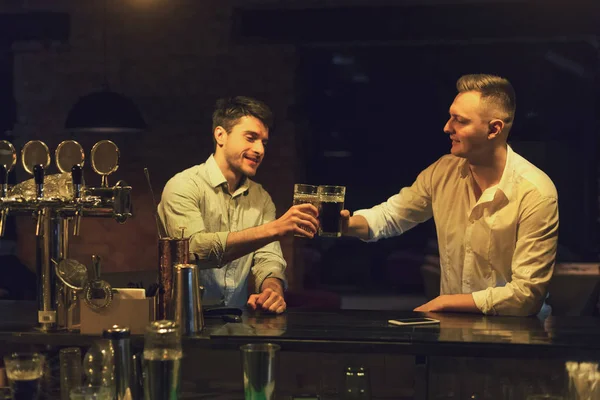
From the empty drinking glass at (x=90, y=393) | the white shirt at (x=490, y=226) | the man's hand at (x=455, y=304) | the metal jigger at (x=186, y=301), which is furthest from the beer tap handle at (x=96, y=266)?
the white shirt at (x=490, y=226)

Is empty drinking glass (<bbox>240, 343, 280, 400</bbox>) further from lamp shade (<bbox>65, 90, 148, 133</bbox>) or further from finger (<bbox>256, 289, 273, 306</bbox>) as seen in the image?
lamp shade (<bbox>65, 90, 148, 133</bbox>)

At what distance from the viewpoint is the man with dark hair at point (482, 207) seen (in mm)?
3244

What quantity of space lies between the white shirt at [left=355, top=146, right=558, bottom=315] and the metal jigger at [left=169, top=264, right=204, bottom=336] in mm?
1051

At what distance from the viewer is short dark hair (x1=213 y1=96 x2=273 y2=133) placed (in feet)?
12.7

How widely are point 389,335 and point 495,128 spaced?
5.07 ft

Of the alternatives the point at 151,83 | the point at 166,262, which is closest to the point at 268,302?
the point at 166,262

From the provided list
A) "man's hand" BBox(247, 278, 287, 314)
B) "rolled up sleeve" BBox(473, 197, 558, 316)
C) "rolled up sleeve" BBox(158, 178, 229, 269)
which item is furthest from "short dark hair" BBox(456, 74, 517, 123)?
"man's hand" BBox(247, 278, 287, 314)

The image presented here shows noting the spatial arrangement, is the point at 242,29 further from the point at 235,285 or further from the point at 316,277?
the point at 235,285

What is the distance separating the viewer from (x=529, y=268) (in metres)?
3.12

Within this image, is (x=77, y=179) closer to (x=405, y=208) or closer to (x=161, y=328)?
(x=161, y=328)

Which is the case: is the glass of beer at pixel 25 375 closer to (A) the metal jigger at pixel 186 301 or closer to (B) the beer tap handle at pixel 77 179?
(A) the metal jigger at pixel 186 301

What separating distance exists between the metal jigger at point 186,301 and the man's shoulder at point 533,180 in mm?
1528

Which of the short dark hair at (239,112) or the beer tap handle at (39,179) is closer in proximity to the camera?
the beer tap handle at (39,179)

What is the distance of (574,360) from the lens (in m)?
2.23
